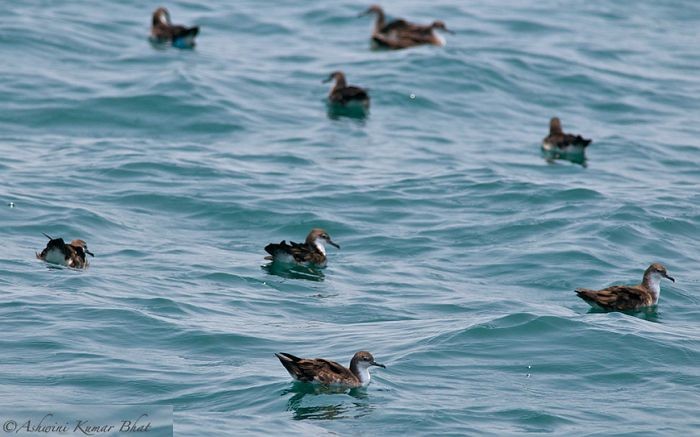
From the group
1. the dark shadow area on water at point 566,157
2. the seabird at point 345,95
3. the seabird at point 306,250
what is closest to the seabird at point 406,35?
the seabird at point 345,95

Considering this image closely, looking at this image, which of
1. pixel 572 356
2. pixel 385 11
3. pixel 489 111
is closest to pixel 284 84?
pixel 489 111

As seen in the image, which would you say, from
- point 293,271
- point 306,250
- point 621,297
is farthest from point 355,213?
point 621,297

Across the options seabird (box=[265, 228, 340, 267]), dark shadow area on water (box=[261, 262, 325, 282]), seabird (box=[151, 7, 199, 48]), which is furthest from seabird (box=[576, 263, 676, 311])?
seabird (box=[151, 7, 199, 48])

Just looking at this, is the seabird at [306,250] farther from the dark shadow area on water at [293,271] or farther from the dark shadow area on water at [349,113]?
the dark shadow area on water at [349,113]

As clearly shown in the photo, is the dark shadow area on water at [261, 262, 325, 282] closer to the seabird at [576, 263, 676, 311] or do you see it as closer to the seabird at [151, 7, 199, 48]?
the seabird at [576, 263, 676, 311]

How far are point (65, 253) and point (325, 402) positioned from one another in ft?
17.8

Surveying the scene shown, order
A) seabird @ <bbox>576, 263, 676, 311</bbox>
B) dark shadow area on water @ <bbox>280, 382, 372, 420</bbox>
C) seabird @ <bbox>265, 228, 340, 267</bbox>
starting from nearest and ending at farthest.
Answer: dark shadow area on water @ <bbox>280, 382, 372, 420</bbox>, seabird @ <bbox>576, 263, 676, 311</bbox>, seabird @ <bbox>265, 228, 340, 267</bbox>

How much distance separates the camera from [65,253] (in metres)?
17.7

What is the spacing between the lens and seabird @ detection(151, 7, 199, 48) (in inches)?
1246

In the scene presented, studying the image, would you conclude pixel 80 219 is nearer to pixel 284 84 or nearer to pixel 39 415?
pixel 39 415

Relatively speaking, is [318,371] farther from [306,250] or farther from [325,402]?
[306,250]

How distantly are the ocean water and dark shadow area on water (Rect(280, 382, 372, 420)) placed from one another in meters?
0.04

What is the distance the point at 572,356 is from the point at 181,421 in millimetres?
5003

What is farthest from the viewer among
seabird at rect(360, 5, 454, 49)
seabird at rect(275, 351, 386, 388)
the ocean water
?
seabird at rect(360, 5, 454, 49)
